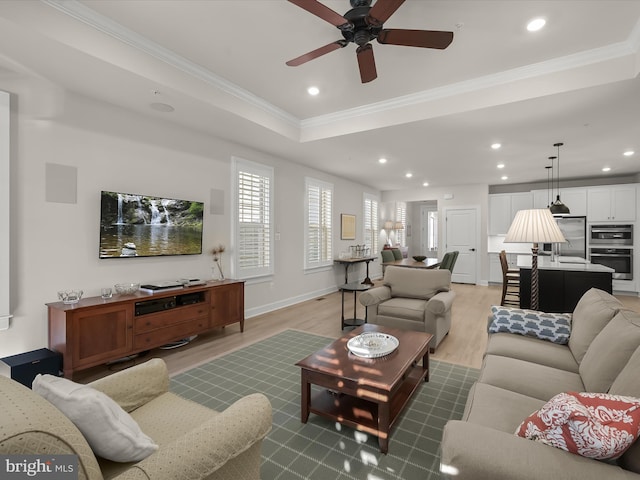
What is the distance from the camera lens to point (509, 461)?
1030 millimetres

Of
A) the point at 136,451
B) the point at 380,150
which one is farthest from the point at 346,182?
the point at 136,451

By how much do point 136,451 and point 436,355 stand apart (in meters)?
3.10

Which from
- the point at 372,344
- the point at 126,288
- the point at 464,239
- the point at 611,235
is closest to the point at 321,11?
the point at 372,344

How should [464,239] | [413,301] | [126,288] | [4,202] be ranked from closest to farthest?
[4,202]
[126,288]
[413,301]
[464,239]

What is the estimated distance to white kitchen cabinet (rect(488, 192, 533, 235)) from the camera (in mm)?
7927

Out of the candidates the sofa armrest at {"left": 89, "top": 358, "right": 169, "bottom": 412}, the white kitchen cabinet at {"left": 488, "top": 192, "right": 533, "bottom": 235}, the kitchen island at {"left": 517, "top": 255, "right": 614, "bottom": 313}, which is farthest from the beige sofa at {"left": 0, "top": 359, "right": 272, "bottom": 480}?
the white kitchen cabinet at {"left": 488, "top": 192, "right": 533, "bottom": 235}

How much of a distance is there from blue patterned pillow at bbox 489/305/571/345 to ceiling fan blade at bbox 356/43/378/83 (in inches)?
89.8

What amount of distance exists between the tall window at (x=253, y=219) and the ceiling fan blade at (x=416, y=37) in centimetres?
310

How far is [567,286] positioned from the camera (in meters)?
4.39

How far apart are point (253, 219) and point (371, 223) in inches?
189

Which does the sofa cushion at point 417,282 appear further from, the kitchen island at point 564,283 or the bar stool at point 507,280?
the bar stool at point 507,280

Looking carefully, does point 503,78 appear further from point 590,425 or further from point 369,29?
point 590,425

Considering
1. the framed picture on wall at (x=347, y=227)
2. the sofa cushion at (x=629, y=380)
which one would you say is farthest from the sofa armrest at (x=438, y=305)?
the framed picture on wall at (x=347, y=227)

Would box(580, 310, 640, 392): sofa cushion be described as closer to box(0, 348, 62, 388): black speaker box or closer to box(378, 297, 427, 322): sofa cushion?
box(378, 297, 427, 322): sofa cushion
